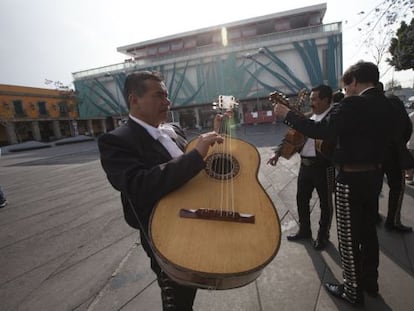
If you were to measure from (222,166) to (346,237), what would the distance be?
1.27 m

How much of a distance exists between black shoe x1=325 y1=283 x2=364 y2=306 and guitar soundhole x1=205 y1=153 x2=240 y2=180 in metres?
1.58

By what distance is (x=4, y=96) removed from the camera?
33.1 meters

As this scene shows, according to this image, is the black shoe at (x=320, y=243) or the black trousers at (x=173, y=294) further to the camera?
the black shoe at (x=320, y=243)

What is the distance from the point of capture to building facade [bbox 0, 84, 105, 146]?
3356 cm

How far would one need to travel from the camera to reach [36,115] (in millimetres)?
37031

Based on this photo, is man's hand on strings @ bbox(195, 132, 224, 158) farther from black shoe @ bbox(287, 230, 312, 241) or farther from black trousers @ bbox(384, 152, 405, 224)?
black trousers @ bbox(384, 152, 405, 224)

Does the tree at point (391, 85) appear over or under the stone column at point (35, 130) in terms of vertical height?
over

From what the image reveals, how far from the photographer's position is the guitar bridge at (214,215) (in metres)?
1.25

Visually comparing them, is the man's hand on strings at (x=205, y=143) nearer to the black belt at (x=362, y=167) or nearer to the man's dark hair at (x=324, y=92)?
the black belt at (x=362, y=167)

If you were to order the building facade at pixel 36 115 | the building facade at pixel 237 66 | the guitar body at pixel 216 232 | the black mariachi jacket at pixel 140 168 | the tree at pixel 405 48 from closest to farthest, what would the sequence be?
the guitar body at pixel 216 232, the black mariachi jacket at pixel 140 168, the tree at pixel 405 48, the building facade at pixel 237 66, the building facade at pixel 36 115

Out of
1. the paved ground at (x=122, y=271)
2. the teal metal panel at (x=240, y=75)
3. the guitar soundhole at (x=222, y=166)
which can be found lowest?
the paved ground at (x=122, y=271)

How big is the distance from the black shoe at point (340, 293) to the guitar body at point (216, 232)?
1.44m

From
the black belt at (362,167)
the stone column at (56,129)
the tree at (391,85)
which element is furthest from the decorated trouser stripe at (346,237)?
the stone column at (56,129)

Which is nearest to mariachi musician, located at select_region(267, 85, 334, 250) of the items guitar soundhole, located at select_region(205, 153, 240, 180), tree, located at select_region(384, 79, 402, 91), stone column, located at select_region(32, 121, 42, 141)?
guitar soundhole, located at select_region(205, 153, 240, 180)
